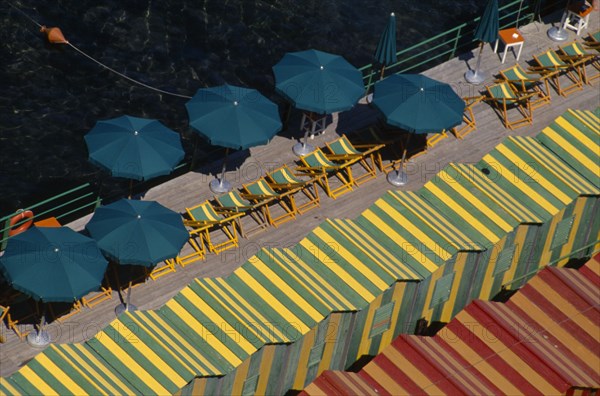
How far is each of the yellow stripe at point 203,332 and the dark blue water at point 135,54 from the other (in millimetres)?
14895

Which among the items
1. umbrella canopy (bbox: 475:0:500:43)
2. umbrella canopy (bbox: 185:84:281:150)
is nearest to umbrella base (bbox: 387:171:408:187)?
umbrella canopy (bbox: 185:84:281:150)

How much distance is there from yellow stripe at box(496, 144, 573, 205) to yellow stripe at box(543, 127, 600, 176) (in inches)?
67.8

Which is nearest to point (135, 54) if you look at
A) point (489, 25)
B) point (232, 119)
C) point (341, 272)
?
point (232, 119)

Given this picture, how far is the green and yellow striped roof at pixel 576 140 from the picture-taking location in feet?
163

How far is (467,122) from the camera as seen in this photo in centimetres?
5231

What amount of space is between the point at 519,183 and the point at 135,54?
63.2ft

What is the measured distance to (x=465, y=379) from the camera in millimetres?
42062

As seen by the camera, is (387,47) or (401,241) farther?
(387,47)

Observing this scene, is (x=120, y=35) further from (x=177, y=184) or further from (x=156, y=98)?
(x=177, y=184)

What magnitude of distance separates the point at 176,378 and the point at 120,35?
24.3 metres

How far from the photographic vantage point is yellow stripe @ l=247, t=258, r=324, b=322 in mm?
43375

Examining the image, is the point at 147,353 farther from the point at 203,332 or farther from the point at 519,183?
the point at 519,183

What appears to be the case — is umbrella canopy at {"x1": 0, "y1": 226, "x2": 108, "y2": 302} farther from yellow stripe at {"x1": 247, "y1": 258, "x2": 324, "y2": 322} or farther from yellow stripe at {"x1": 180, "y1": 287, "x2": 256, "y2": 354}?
yellow stripe at {"x1": 247, "y1": 258, "x2": 324, "y2": 322}

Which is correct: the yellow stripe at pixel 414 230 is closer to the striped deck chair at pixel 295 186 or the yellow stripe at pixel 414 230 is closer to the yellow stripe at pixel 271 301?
the striped deck chair at pixel 295 186
